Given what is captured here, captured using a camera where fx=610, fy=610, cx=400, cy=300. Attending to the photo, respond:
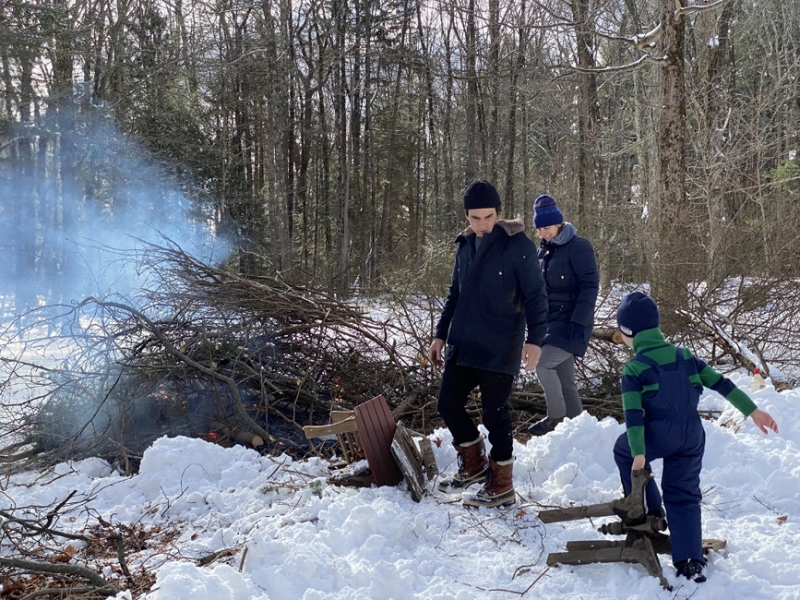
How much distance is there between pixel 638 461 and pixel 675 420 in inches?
10.0

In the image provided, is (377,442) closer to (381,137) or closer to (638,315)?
(638,315)

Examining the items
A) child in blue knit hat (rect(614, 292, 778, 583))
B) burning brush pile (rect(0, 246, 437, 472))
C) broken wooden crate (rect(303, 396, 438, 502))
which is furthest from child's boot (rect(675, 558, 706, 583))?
burning brush pile (rect(0, 246, 437, 472))

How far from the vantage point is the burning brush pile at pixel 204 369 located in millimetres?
5738

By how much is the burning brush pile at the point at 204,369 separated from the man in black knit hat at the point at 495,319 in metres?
2.32

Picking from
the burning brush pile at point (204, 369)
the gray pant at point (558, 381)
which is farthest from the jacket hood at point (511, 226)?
the burning brush pile at point (204, 369)

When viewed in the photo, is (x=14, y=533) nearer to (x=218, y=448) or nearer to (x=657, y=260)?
(x=218, y=448)

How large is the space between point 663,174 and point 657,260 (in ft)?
6.98

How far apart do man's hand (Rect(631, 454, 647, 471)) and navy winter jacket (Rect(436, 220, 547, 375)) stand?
94 centimetres

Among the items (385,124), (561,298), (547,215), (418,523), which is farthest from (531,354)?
(385,124)

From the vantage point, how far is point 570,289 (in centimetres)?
457

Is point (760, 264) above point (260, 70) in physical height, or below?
below

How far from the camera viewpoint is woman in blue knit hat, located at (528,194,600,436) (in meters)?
4.47

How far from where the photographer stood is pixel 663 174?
32.2ft

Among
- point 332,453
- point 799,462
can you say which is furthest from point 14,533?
point 799,462
